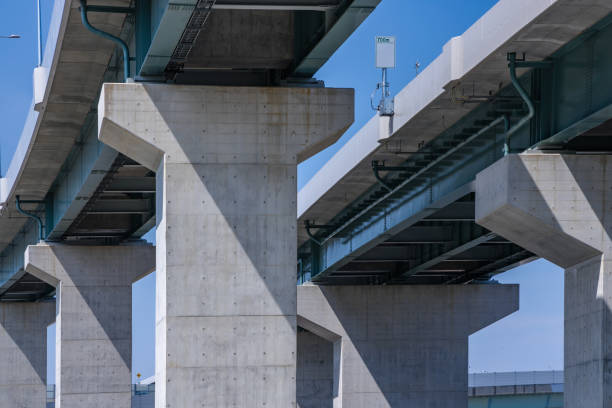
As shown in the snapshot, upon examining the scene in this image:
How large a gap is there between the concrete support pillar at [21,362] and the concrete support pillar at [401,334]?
82.2ft

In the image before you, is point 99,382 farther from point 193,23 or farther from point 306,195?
point 193,23

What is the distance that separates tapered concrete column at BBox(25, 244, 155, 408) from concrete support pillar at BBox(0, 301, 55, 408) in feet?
75.9

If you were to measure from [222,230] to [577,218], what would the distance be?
6.50 metres

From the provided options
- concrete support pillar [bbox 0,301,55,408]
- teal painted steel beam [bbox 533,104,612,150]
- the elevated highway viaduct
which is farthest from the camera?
concrete support pillar [bbox 0,301,55,408]

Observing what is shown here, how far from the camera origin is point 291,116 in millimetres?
24062

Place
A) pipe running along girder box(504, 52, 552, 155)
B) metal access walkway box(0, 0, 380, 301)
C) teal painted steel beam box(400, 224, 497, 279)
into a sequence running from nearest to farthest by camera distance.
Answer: metal access walkway box(0, 0, 380, 301) < pipe running along girder box(504, 52, 552, 155) < teal painted steel beam box(400, 224, 497, 279)

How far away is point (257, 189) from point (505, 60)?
16.8 feet

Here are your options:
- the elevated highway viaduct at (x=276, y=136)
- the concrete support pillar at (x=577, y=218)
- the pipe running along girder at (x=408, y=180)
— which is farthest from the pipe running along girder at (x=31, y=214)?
the concrete support pillar at (x=577, y=218)

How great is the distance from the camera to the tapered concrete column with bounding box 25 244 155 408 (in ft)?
151

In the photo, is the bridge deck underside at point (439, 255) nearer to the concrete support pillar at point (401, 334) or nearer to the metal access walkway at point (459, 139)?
the metal access walkway at point (459, 139)

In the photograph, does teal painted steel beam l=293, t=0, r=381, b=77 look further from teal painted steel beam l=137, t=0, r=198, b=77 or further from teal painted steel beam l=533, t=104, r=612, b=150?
teal painted steel beam l=533, t=104, r=612, b=150

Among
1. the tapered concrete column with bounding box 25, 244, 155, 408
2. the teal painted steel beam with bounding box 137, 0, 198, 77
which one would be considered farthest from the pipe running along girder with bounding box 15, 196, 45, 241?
the teal painted steel beam with bounding box 137, 0, 198, 77

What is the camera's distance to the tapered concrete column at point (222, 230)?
23.2 m

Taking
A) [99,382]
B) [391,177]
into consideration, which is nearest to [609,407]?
[391,177]
